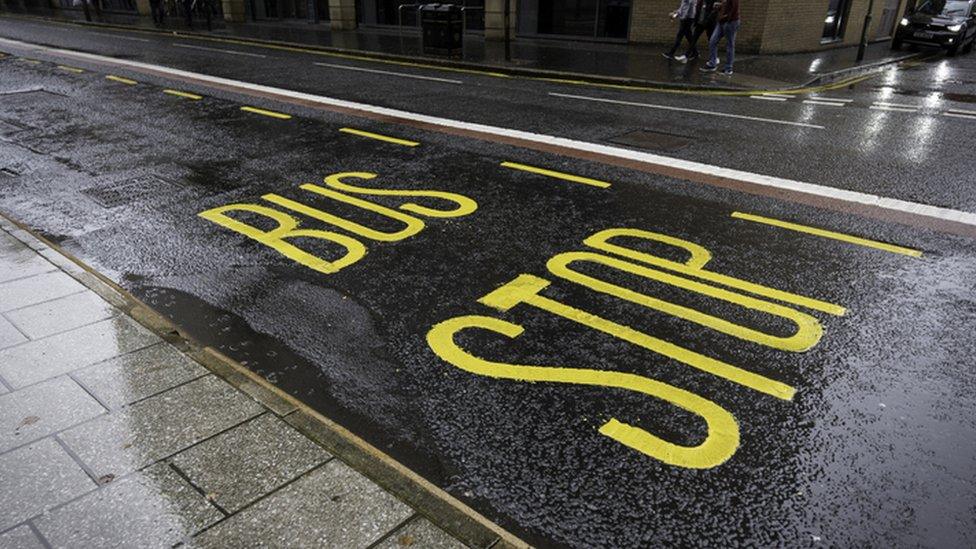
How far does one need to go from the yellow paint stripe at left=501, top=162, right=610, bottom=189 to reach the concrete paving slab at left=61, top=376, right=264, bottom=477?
183 inches

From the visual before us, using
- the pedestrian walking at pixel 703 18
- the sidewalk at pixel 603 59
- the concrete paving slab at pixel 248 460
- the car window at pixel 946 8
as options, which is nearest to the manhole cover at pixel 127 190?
the concrete paving slab at pixel 248 460

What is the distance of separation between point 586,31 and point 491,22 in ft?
10.5

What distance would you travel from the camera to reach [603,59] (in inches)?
649

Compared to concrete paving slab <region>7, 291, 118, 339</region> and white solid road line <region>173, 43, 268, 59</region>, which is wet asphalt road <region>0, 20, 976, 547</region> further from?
white solid road line <region>173, 43, 268, 59</region>

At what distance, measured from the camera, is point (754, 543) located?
8.30 feet

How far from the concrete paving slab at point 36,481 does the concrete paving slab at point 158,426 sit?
7cm

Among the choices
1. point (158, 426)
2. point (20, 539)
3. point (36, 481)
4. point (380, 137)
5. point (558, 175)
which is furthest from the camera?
point (380, 137)

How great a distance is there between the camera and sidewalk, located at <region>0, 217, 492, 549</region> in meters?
2.44

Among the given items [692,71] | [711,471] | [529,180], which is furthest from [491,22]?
[711,471]

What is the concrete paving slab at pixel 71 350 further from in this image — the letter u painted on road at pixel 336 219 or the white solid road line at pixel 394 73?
the white solid road line at pixel 394 73

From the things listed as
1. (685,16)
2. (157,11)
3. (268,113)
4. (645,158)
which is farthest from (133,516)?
(157,11)

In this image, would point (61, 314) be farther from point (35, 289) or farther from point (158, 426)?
point (158, 426)

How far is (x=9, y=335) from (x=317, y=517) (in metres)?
2.63

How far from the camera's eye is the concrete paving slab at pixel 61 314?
154 inches
